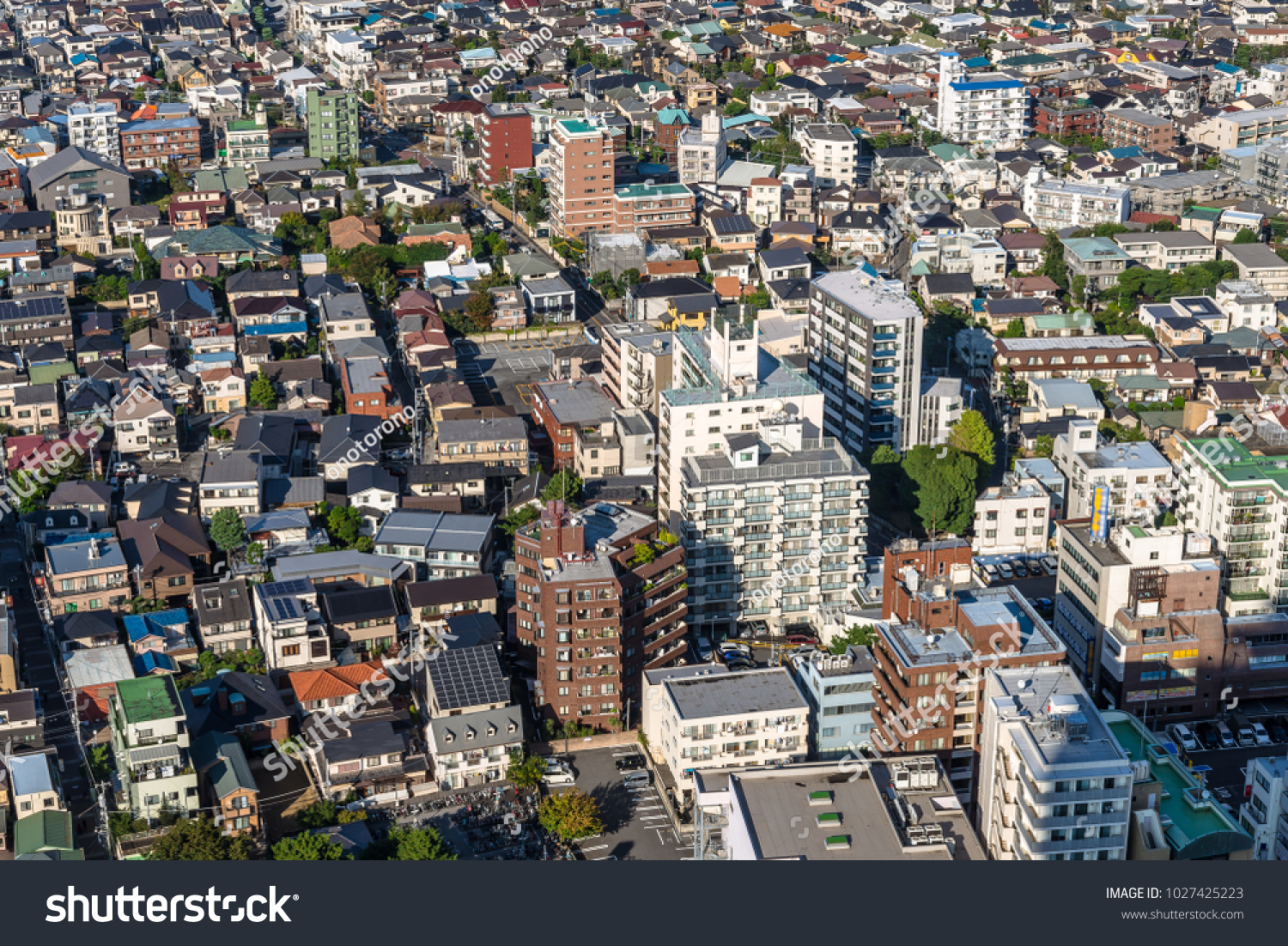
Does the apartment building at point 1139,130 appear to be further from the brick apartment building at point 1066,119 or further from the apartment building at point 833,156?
the apartment building at point 833,156

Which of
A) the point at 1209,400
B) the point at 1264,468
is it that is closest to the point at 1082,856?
the point at 1264,468

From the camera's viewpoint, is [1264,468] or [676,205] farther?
[676,205]

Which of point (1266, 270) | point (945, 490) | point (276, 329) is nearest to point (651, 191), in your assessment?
point (276, 329)

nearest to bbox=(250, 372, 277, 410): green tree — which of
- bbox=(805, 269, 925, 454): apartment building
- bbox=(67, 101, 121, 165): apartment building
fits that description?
bbox=(805, 269, 925, 454): apartment building

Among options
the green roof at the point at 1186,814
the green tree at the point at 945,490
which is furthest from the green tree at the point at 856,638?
the green tree at the point at 945,490

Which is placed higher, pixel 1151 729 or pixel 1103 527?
pixel 1103 527

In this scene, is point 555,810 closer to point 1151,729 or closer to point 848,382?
point 1151,729
